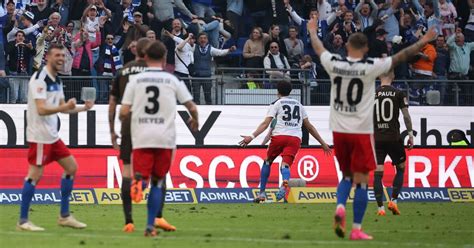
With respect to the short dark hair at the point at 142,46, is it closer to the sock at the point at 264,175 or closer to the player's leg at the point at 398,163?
the player's leg at the point at 398,163

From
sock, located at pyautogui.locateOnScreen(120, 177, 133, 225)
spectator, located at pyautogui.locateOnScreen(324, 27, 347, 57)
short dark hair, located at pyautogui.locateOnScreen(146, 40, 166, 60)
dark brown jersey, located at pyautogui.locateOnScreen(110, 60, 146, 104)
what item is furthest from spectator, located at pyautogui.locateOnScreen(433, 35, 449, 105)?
short dark hair, located at pyautogui.locateOnScreen(146, 40, 166, 60)

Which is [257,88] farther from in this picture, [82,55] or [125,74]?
[125,74]

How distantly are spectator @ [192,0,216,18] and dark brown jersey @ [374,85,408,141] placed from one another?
1053cm

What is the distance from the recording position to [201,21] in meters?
29.8

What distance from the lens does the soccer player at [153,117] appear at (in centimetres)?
1416

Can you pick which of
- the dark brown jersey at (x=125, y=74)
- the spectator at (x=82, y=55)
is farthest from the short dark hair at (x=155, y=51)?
the spectator at (x=82, y=55)

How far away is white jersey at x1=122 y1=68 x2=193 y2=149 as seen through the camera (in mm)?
14156

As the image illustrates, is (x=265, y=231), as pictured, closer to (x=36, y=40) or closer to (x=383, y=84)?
(x=383, y=84)

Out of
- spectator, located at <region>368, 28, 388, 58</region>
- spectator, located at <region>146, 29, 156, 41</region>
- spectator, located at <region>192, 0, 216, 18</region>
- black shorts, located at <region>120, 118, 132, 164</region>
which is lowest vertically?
black shorts, located at <region>120, 118, 132, 164</region>

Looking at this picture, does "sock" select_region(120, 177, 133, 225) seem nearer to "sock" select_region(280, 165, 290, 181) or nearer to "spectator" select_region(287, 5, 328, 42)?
"sock" select_region(280, 165, 290, 181)

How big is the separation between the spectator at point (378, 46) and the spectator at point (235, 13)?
A: 3.52 meters

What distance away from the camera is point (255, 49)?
29281mm

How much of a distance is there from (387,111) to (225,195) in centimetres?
582

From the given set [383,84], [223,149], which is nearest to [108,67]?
[223,149]
